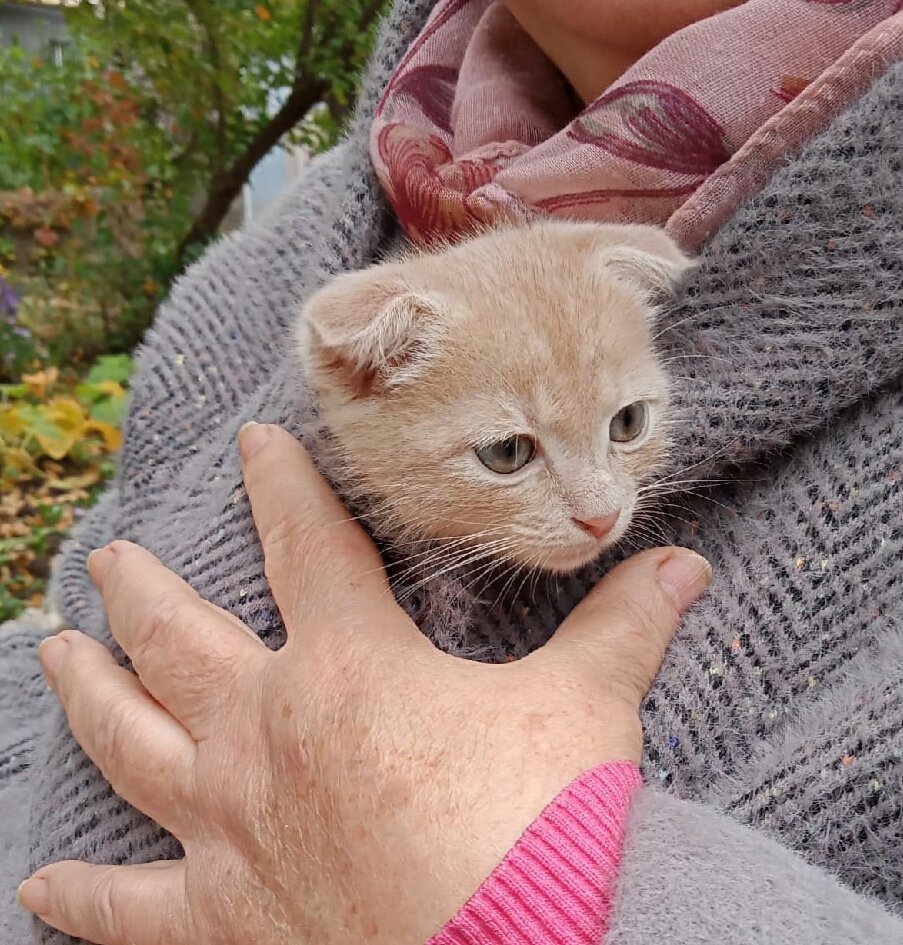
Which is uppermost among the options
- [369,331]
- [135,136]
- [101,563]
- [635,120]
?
[635,120]

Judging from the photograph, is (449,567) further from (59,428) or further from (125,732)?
(59,428)

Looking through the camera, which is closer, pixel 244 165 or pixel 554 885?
pixel 554 885

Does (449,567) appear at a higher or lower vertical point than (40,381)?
higher

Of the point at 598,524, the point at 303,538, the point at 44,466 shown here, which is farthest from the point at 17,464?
the point at 598,524

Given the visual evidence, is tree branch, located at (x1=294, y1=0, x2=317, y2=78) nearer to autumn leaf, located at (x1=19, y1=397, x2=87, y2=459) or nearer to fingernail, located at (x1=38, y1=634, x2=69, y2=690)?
A: autumn leaf, located at (x1=19, y1=397, x2=87, y2=459)

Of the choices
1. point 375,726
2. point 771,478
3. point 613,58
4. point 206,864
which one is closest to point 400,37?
point 613,58

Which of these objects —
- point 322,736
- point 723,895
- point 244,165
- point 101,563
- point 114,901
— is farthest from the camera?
point 244,165
